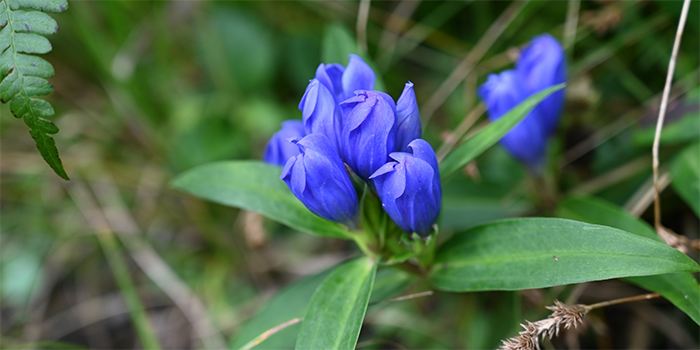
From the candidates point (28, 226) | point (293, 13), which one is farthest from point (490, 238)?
point (28, 226)

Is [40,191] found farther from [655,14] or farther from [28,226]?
[655,14]

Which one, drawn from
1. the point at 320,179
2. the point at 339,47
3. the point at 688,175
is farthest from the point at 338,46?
the point at 688,175

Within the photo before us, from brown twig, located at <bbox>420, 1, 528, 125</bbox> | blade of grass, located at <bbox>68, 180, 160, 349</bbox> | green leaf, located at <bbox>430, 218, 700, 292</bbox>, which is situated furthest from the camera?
blade of grass, located at <bbox>68, 180, 160, 349</bbox>

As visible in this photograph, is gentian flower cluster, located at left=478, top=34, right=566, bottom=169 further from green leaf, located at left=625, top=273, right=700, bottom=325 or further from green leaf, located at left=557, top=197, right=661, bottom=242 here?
green leaf, located at left=625, top=273, right=700, bottom=325

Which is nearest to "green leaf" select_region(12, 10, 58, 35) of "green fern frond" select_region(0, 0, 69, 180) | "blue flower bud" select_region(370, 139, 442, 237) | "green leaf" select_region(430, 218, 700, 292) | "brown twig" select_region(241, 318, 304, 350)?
"green fern frond" select_region(0, 0, 69, 180)

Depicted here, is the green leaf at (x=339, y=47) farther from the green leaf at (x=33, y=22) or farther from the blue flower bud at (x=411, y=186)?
the green leaf at (x=33, y=22)
